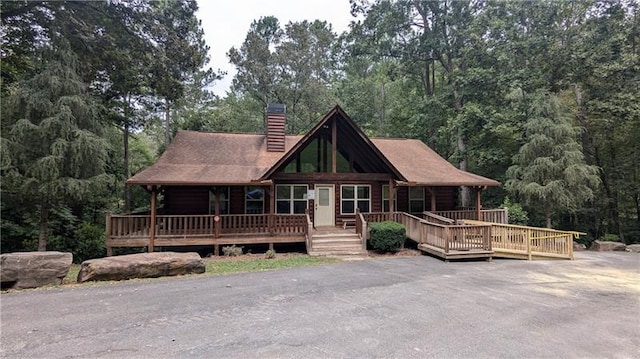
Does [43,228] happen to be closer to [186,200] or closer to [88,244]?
[88,244]

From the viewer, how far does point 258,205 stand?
1425cm

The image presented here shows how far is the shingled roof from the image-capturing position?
40.2 ft

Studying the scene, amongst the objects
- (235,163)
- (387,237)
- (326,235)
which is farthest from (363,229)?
(235,163)

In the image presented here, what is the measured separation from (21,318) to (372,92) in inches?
1170

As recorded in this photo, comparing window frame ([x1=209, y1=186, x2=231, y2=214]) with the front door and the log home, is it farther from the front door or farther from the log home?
the front door

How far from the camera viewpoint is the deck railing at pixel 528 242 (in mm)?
11620

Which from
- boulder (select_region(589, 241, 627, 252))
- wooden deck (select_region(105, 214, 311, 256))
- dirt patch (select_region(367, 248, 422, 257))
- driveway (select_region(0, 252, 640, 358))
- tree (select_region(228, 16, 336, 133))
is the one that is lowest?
boulder (select_region(589, 241, 627, 252))

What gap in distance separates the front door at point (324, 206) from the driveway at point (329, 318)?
5630 mm

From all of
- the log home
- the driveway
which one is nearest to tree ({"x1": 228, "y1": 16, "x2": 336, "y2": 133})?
the log home

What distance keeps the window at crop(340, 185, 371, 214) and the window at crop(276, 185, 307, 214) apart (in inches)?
69.1

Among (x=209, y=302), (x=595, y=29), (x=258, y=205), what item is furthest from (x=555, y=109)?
(x=209, y=302)

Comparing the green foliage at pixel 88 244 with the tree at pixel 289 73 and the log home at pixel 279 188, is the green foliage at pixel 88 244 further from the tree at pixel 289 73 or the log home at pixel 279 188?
the tree at pixel 289 73

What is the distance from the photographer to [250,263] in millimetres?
10180

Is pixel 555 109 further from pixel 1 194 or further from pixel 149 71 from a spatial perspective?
pixel 1 194
